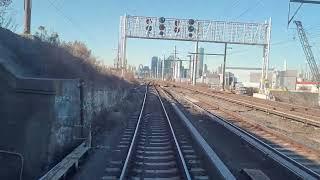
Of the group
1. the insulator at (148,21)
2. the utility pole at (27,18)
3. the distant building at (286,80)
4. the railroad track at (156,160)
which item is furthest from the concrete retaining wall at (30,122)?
the distant building at (286,80)

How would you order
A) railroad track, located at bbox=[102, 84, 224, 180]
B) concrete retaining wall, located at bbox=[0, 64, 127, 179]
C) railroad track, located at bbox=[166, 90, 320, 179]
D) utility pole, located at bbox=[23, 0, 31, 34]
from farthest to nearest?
utility pole, located at bbox=[23, 0, 31, 34], railroad track, located at bbox=[166, 90, 320, 179], concrete retaining wall, located at bbox=[0, 64, 127, 179], railroad track, located at bbox=[102, 84, 224, 180]

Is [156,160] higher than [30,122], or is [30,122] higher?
[30,122]

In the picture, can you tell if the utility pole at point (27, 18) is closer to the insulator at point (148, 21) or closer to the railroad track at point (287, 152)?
the railroad track at point (287, 152)

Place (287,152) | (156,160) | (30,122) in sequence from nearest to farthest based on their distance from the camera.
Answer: (30,122)
(156,160)
(287,152)

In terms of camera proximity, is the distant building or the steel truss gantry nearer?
the steel truss gantry

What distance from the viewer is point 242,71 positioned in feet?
520

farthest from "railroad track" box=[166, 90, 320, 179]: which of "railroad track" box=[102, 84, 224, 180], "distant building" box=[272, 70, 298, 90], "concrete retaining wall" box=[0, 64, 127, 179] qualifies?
"distant building" box=[272, 70, 298, 90]

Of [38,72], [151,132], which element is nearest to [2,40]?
[38,72]

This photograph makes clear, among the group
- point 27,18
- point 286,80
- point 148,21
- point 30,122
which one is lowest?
point 30,122

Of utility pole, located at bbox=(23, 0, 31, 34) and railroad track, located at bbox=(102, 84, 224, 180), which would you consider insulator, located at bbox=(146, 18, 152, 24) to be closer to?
utility pole, located at bbox=(23, 0, 31, 34)

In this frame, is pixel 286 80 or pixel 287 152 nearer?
pixel 287 152

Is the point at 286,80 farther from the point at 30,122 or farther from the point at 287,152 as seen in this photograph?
the point at 30,122

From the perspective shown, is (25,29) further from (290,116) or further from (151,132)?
(290,116)

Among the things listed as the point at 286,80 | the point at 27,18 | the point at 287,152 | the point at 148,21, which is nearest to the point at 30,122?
the point at 287,152
